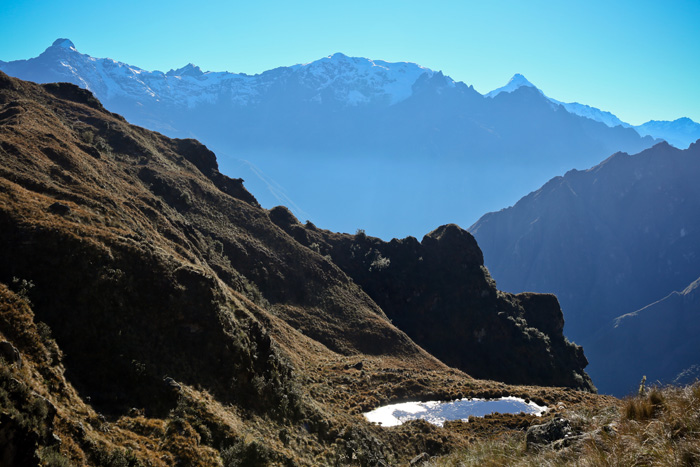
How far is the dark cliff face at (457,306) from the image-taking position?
66375 millimetres

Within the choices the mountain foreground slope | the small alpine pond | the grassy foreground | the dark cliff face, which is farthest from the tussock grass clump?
the dark cliff face

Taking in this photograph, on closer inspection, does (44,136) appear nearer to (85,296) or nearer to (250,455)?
(85,296)

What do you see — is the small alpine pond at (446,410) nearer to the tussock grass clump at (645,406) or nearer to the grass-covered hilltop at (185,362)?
the grass-covered hilltop at (185,362)

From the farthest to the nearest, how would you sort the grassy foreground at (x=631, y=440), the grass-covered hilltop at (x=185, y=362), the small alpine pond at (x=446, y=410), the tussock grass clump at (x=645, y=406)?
the small alpine pond at (x=446, y=410) → the grass-covered hilltop at (x=185, y=362) → the tussock grass clump at (x=645, y=406) → the grassy foreground at (x=631, y=440)

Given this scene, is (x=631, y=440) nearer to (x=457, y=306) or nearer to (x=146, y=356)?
(x=146, y=356)

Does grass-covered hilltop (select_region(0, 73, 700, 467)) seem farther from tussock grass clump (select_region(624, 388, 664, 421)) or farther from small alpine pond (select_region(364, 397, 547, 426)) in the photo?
small alpine pond (select_region(364, 397, 547, 426))

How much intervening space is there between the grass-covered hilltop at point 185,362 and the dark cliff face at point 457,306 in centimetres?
1648

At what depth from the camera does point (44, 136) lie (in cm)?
3738

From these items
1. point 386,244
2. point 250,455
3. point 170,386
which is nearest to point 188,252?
point 170,386

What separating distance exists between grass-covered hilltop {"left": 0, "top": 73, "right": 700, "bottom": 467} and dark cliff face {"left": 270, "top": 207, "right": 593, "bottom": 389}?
16.5 meters

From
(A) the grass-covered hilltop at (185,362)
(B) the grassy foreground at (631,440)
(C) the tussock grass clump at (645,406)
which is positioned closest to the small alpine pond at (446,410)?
(A) the grass-covered hilltop at (185,362)

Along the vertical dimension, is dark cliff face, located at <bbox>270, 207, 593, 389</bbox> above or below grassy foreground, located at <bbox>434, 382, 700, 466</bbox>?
above

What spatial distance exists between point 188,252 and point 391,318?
40066 mm

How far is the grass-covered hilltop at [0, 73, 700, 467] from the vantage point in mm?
10016
